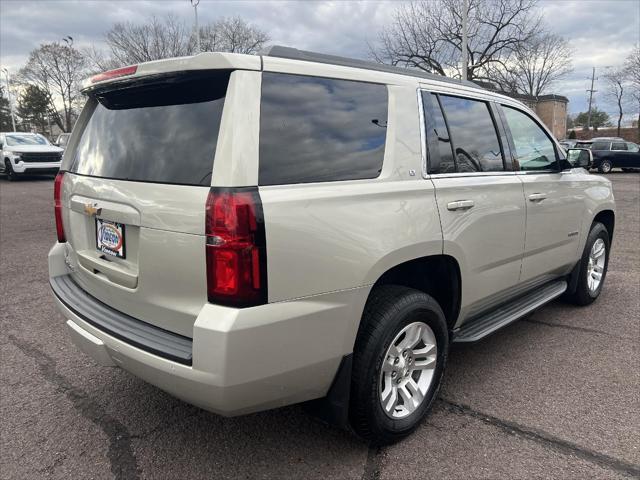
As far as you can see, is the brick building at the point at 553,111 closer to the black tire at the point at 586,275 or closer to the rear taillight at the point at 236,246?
the black tire at the point at 586,275

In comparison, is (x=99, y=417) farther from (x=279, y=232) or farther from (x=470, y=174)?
(x=470, y=174)

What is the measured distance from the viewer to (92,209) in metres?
2.49

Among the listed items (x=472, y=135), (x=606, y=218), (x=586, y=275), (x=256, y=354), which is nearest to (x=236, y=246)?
(x=256, y=354)

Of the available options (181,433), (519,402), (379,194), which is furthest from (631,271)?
(181,433)

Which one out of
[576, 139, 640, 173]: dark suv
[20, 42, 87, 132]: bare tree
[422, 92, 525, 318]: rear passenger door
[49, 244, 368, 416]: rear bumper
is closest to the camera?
[49, 244, 368, 416]: rear bumper

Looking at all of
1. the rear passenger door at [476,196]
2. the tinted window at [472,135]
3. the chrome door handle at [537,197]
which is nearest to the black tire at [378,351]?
the rear passenger door at [476,196]

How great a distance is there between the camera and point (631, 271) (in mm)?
6078

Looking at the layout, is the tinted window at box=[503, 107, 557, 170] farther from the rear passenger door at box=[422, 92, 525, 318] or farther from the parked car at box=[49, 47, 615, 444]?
the parked car at box=[49, 47, 615, 444]

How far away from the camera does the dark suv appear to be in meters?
23.7

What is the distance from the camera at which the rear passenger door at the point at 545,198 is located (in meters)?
3.60

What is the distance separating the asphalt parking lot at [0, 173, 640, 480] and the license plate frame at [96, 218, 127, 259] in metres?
1.04

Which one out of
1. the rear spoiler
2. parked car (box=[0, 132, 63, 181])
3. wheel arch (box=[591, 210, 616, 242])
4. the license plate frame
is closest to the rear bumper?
the license plate frame

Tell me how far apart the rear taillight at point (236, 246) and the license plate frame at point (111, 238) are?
0.60 meters

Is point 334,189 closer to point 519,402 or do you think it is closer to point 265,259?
point 265,259
